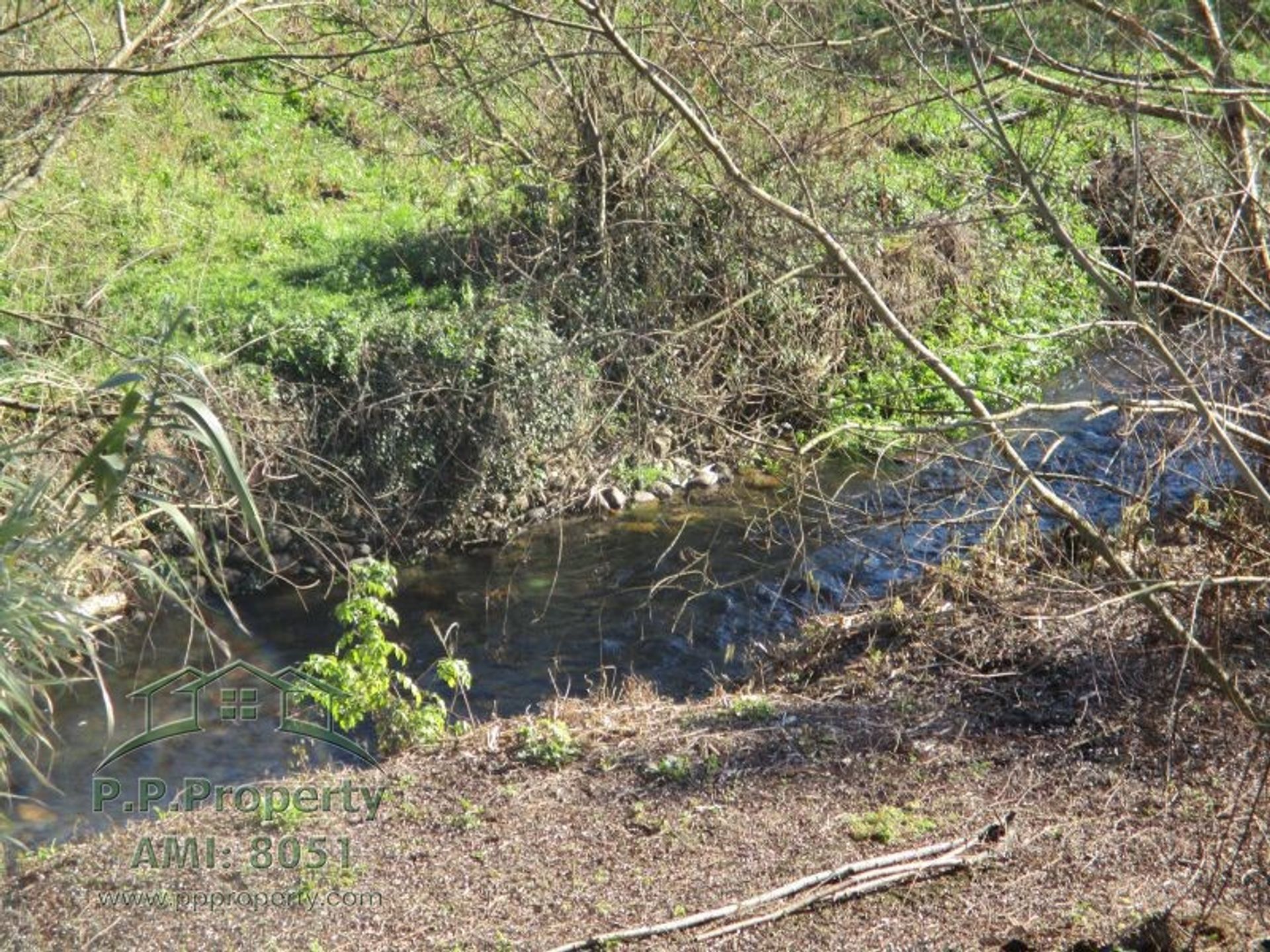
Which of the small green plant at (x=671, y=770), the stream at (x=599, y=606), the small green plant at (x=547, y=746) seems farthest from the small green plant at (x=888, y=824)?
the stream at (x=599, y=606)

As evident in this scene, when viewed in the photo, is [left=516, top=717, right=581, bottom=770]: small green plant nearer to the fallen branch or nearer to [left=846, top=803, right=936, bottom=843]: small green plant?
[left=846, top=803, right=936, bottom=843]: small green plant

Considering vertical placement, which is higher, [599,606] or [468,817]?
[468,817]

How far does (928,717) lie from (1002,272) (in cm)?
843

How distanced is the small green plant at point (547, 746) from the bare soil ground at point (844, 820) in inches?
2.2

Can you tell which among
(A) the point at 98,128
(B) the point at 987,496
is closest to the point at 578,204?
(B) the point at 987,496

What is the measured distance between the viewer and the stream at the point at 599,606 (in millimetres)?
7473

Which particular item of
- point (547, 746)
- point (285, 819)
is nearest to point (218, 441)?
point (285, 819)

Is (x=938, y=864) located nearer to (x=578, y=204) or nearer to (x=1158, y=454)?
(x=1158, y=454)

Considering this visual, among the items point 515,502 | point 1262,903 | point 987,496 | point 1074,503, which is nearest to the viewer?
point 1262,903

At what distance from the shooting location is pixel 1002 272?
13461 mm

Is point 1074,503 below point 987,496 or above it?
below

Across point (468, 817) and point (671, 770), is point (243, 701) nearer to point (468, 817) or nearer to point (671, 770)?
point (468, 817)

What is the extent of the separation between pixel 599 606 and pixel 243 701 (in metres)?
2.64

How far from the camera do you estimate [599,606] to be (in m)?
9.76
